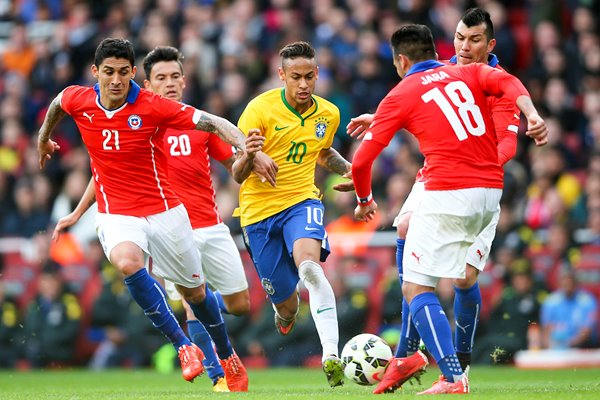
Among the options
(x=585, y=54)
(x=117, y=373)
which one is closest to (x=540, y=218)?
(x=585, y=54)

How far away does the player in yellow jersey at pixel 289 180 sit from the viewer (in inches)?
415

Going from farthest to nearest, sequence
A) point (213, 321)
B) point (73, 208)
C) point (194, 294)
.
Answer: point (73, 208), point (213, 321), point (194, 294)

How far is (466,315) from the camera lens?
10164mm

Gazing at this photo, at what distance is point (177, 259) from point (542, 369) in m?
5.46

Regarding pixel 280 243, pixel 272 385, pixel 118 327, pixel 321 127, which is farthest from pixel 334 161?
pixel 118 327

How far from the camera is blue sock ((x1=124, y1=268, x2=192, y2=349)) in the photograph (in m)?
10.2

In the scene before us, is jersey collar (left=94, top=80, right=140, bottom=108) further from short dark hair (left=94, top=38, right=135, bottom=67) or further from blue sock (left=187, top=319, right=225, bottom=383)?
blue sock (left=187, top=319, right=225, bottom=383)

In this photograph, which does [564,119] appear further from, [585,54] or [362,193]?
[362,193]

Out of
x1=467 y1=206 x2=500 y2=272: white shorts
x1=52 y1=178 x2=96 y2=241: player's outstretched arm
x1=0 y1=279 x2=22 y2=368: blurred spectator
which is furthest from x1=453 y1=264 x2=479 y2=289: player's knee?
x1=0 y1=279 x2=22 y2=368: blurred spectator

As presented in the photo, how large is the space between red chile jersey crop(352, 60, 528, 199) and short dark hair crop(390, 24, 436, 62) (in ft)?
0.75

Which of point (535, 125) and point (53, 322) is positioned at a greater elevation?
point (535, 125)

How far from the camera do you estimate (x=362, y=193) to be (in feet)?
30.9

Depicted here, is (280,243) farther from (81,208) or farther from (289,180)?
(81,208)

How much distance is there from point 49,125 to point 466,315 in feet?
12.5
